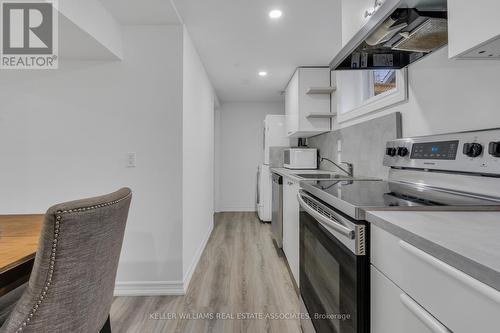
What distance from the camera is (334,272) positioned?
3.29 ft

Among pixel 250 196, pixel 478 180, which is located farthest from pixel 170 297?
pixel 250 196

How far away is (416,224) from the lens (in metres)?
0.63

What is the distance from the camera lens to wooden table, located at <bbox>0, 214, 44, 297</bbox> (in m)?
0.84

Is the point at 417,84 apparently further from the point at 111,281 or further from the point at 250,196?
the point at 250,196

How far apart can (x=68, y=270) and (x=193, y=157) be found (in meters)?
1.91

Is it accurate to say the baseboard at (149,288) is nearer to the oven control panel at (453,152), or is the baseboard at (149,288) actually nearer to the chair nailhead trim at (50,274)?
the chair nailhead trim at (50,274)

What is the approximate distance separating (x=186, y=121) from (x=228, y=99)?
2961mm

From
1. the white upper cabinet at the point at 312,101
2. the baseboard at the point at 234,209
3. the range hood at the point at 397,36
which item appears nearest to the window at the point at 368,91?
the range hood at the point at 397,36

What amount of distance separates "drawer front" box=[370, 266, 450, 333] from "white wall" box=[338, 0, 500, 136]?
76 centimetres

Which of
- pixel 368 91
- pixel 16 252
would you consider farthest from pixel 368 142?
pixel 16 252

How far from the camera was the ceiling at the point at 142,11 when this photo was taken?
180cm

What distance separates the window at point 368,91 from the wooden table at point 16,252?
77.0 inches

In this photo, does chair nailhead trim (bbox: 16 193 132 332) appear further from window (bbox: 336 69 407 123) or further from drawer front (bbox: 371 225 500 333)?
window (bbox: 336 69 407 123)

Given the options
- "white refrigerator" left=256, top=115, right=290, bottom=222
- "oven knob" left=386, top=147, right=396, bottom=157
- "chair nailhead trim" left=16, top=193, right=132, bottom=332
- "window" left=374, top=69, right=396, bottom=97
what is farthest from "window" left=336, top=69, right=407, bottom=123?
"white refrigerator" left=256, top=115, right=290, bottom=222
